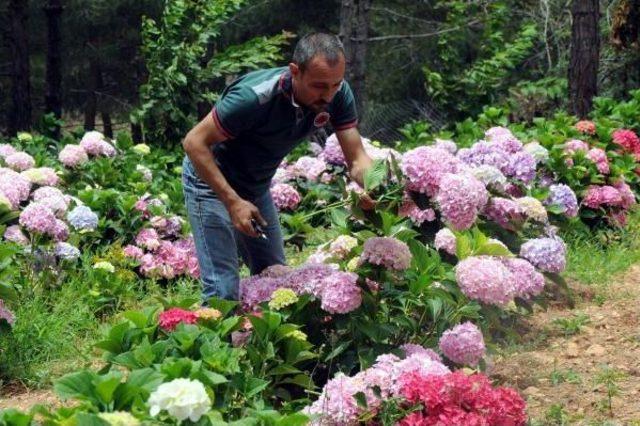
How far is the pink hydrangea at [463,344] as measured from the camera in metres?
3.22

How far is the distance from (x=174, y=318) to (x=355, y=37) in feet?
24.7

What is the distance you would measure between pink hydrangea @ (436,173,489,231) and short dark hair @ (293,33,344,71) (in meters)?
0.58

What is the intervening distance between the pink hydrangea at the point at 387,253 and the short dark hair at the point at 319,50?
62 cm

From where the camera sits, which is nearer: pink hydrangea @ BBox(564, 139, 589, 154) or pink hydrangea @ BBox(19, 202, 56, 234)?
pink hydrangea @ BBox(19, 202, 56, 234)

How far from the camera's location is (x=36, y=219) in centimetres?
466

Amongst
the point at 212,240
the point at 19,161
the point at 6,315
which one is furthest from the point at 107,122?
the point at 212,240

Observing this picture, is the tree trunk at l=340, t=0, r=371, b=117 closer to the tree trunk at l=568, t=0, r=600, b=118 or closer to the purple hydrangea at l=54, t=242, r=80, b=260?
the tree trunk at l=568, t=0, r=600, b=118

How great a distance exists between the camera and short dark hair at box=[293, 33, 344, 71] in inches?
123

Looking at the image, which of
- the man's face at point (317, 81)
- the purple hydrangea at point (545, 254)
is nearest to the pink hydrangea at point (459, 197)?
the man's face at point (317, 81)

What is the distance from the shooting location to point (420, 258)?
348 cm

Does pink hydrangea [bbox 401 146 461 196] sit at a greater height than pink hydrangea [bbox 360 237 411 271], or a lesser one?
greater

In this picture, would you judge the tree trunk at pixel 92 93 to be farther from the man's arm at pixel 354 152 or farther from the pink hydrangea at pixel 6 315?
the man's arm at pixel 354 152

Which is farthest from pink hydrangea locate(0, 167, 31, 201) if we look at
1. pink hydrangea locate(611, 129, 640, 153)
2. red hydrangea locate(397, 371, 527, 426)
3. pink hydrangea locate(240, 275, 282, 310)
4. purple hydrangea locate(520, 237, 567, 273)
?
pink hydrangea locate(611, 129, 640, 153)

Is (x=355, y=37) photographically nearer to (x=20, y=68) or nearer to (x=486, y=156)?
(x=20, y=68)
